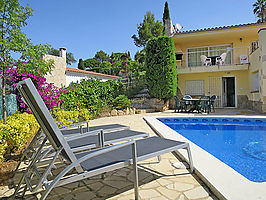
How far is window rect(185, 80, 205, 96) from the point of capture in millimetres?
16297

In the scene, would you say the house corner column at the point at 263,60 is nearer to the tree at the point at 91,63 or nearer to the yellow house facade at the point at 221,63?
the yellow house facade at the point at 221,63

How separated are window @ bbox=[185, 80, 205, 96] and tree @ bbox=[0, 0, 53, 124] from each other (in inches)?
549

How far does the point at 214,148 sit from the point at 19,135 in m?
4.86

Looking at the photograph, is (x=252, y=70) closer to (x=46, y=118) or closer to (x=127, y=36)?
(x=46, y=118)

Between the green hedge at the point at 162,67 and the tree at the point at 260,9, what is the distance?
24604 millimetres

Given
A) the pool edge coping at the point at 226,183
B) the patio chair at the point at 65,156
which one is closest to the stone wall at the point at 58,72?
the patio chair at the point at 65,156

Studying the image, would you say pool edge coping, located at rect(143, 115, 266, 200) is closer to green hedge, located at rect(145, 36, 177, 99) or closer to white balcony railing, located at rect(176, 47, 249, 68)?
green hedge, located at rect(145, 36, 177, 99)

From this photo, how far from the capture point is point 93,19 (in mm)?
20047

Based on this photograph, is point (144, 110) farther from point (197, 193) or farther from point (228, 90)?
point (197, 193)

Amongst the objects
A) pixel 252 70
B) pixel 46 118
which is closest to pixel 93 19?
pixel 252 70

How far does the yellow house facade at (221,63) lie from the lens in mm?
14234

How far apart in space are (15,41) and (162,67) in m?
10.8

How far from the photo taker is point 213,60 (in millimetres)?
15727

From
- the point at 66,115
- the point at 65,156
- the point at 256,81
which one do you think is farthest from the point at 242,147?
the point at 256,81
